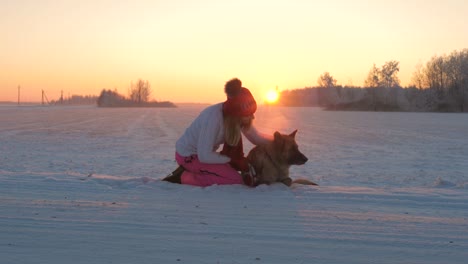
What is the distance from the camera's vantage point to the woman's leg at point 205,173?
5.76 meters

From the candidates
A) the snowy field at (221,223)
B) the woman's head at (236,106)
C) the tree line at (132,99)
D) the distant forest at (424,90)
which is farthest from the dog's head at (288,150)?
the tree line at (132,99)

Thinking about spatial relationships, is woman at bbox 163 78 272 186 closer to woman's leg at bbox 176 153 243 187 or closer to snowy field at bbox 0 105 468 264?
woman's leg at bbox 176 153 243 187

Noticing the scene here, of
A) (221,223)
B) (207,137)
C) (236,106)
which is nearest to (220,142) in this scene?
(207,137)

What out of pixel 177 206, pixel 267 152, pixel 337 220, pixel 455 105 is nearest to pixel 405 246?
pixel 337 220

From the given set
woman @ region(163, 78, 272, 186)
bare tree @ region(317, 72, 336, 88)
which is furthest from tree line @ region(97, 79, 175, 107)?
woman @ region(163, 78, 272, 186)

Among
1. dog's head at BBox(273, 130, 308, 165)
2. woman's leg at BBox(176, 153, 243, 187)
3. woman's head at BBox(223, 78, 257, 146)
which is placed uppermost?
woman's head at BBox(223, 78, 257, 146)

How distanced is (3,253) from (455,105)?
7860cm

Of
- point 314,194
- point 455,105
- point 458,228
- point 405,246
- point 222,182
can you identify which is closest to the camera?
point 405,246

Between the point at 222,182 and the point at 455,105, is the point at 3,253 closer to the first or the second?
the point at 222,182

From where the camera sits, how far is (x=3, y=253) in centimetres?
311

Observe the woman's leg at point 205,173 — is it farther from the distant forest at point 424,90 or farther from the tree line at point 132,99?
the tree line at point 132,99

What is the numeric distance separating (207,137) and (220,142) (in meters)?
0.41

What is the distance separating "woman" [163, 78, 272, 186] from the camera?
539cm

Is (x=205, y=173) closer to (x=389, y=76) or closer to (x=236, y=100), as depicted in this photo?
(x=236, y=100)
